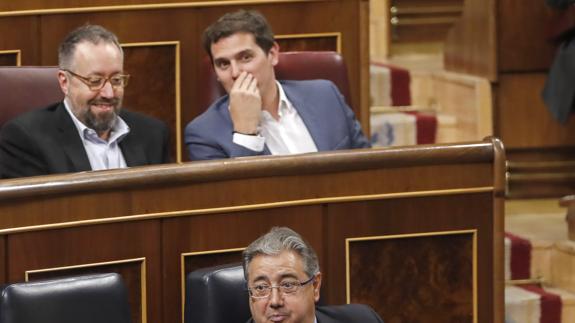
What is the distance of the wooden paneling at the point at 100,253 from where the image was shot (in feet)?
4.29

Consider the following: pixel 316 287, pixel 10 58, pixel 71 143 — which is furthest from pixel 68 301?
pixel 10 58

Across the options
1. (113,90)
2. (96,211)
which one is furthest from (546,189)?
(96,211)

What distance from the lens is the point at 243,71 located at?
5.50 feet

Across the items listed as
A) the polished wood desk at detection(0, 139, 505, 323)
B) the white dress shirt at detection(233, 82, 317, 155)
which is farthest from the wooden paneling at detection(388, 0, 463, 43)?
the polished wood desk at detection(0, 139, 505, 323)

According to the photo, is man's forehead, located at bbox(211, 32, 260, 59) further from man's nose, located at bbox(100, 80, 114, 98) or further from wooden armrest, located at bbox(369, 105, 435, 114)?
wooden armrest, located at bbox(369, 105, 435, 114)

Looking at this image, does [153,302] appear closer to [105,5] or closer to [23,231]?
[23,231]


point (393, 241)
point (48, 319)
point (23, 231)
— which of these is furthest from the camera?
point (393, 241)

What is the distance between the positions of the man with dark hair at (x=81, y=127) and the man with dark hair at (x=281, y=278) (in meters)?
0.37

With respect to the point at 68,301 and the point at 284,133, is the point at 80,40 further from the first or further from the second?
the point at 68,301

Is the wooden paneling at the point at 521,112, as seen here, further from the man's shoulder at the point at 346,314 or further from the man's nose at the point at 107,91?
the man's shoulder at the point at 346,314

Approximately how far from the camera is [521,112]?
2230mm

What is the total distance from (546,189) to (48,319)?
1.24 meters

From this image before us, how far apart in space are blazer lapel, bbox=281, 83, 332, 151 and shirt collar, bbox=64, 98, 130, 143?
Result: 0.81 feet

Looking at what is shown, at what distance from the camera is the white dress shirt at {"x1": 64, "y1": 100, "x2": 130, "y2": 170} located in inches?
61.3
